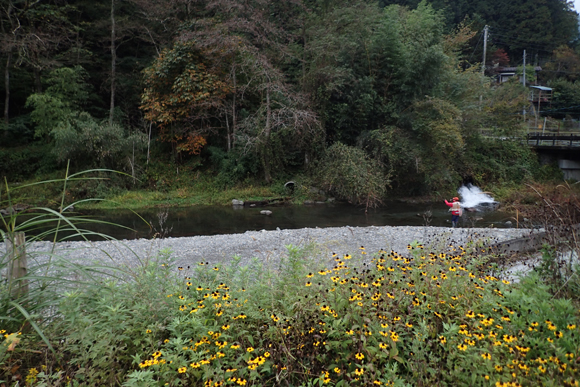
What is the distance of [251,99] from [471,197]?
32.0 ft

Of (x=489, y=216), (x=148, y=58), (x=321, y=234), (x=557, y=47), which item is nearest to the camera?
(x=321, y=234)

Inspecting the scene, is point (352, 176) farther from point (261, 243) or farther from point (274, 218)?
point (261, 243)

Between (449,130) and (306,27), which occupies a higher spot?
(306,27)

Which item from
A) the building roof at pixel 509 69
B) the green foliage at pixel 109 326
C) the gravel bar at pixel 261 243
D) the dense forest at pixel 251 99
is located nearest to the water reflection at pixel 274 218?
the dense forest at pixel 251 99

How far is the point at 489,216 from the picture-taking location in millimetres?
11578

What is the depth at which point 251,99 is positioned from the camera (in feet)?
52.2

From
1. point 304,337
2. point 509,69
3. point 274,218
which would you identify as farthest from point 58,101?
point 509,69

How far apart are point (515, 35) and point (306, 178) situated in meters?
28.9

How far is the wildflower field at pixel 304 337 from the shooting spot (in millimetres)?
1739

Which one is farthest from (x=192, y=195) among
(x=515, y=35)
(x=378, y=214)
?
(x=515, y=35)

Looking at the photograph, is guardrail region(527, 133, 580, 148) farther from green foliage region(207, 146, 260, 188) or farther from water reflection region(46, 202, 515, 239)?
green foliage region(207, 146, 260, 188)

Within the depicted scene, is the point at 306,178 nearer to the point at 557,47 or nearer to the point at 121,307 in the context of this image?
the point at 121,307

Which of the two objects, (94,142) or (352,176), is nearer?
(94,142)

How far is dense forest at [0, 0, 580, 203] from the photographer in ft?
43.9
